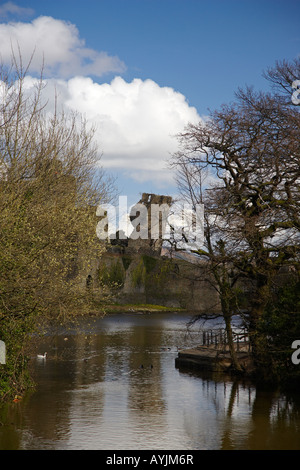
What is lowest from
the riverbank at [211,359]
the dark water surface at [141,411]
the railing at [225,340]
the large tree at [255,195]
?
the dark water surface at [141,411]

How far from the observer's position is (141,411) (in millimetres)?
→ 14812

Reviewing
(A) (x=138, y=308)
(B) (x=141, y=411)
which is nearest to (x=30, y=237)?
(B) (x=141, y=411)

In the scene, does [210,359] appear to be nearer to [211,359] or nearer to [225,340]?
[211,359]

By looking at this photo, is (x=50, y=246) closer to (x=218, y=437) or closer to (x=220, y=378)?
(x=218, y=437)

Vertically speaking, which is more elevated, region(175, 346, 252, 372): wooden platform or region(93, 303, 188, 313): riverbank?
region(93, 303, 188, 313): riverbank

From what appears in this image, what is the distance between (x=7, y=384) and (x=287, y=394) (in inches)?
335

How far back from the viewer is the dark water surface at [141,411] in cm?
1202

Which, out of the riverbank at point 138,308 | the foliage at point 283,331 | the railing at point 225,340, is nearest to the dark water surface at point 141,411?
the foliage at point 283,331

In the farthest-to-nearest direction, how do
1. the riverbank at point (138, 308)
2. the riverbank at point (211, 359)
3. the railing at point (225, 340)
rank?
the riverbank at point (138, 308), the riverbank at point (211, 359), the railing at point (225, 340)

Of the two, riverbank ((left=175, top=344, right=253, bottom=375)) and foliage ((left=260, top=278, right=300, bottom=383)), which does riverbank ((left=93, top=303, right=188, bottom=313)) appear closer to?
riverbank ((left=175, top=344, right=253, bottom=375))

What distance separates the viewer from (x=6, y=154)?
643 inches

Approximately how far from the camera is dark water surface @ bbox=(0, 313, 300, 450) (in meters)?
12.0

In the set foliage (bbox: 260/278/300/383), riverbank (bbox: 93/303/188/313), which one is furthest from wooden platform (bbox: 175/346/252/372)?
riverbank (bbox: 93/303/188/313)

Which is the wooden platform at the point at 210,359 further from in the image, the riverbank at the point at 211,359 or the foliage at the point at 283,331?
the foliage at the point at 283,331
